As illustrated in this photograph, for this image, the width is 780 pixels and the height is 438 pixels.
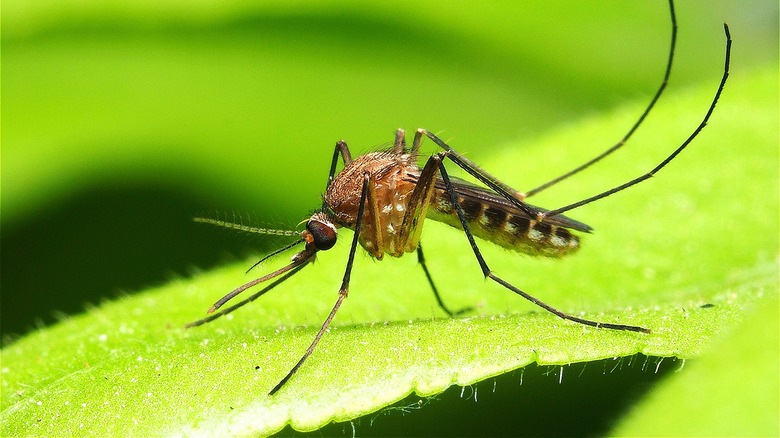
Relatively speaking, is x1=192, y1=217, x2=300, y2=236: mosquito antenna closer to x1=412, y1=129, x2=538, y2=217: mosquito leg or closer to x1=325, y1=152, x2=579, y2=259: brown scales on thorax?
x1=325, y1=152, x2=579, y2=259: brown scales on thorax

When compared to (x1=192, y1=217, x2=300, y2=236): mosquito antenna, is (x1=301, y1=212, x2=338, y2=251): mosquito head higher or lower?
higher

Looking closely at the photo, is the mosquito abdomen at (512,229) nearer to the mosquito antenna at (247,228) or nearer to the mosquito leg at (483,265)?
the mosquito leg at (483,265)

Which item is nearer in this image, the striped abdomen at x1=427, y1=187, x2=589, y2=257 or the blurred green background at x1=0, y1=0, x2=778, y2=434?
the striped abdomen at x1=427, y1=187, x2=589, y2=257

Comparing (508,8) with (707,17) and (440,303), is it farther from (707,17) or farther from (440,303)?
(440,303)

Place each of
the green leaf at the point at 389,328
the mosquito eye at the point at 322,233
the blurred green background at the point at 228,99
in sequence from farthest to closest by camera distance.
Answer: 1. the blurred green background at the point at 228,99
2. the mosquito eye at the point at 322,233
3. the green leaf at the point at 389,328

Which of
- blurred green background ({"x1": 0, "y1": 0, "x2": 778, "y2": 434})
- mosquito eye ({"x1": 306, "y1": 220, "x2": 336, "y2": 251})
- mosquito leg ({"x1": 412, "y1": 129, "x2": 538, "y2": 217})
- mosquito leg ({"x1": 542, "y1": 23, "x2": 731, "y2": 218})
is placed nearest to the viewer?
mosquito leg ({"x1": 542, "y1": 23, "x2": 731, "y2": 218})

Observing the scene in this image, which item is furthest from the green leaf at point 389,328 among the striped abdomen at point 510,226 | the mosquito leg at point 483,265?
the striped abdomen at point 510,226

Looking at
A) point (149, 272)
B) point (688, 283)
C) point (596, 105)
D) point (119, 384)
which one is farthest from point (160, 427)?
point (596, 105)

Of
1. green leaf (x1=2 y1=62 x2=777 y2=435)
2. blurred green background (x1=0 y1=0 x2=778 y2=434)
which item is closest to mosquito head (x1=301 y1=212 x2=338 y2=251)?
Answer: green leaf (x1=2 y1=62 x2=777 y2=435)
